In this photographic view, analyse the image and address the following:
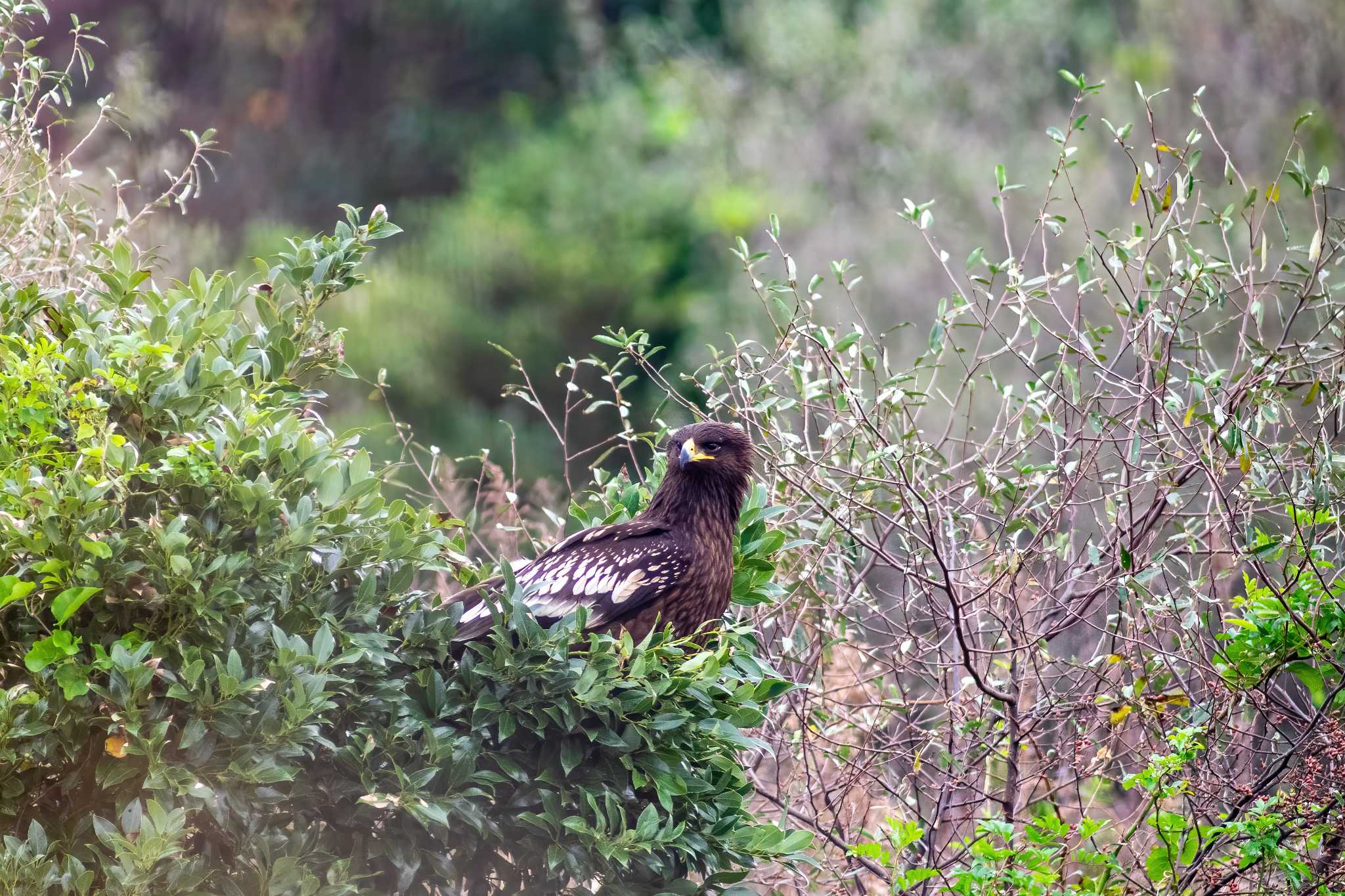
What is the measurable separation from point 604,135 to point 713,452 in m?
7.99

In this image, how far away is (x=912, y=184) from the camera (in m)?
9.54

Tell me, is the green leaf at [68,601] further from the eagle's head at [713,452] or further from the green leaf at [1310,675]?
the green leaf at [1310,675]

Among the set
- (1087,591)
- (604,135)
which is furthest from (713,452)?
(604,135)

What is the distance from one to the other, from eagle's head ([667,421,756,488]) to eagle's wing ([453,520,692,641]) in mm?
294

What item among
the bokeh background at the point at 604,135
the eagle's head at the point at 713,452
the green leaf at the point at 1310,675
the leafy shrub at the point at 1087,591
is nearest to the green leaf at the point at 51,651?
the leafy shrub at the point at 1087,591

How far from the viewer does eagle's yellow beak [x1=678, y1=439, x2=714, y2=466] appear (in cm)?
367

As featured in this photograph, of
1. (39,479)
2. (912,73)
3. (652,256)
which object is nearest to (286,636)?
(39,479)

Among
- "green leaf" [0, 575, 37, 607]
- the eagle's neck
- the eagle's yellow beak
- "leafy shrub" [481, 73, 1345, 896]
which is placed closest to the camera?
"green leaf" [0, 575, 37, 607]

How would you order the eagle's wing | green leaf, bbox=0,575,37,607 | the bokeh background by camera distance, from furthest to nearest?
the bokeh background
the eagle's wing
green leaf, bbox=0,575,37,607

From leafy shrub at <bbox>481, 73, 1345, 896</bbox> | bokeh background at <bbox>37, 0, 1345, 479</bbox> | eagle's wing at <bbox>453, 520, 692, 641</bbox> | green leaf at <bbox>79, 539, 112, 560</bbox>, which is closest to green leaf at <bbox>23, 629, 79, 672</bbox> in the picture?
green leaf at <bbox>79, 539, 112, 560</bbox>

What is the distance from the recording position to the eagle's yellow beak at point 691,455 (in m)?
3.67

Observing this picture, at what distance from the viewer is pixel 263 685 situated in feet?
6.89

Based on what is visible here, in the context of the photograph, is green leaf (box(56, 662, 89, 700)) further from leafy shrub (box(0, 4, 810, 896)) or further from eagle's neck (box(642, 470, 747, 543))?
eagle's neck (box(642, 470, 747, 543))

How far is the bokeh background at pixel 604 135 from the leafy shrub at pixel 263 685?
6.41 metres
